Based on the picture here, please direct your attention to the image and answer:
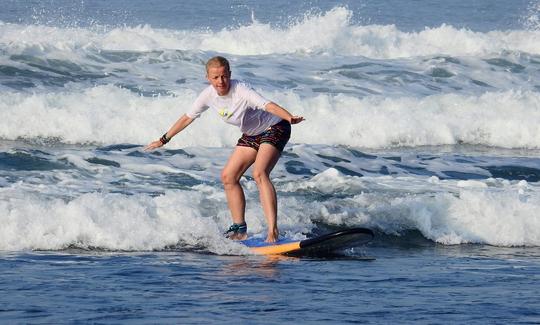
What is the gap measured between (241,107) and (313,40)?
757 inches

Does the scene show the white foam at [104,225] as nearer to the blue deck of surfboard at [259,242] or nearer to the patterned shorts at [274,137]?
the blue deck of surfboard at [259,242]

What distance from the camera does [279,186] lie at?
40.5 ft

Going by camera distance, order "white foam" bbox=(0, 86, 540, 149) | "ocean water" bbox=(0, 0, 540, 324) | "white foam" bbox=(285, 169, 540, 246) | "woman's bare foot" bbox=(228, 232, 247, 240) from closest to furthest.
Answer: "ocean water" bbox=(0, 0, 540, 324)
"woman's bare foot" bbox=(228, 232, 247, 240)
"white foam" bbox=(285, 169, 540, 246)
"white foam" bbox=(0, 86, 540, 149)

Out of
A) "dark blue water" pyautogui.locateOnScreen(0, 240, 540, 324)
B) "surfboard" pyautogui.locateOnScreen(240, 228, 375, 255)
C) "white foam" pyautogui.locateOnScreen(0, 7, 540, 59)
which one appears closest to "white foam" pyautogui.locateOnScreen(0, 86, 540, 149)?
"white foam" pyautogui.locateOnScreen(0, 7, 540, 59)

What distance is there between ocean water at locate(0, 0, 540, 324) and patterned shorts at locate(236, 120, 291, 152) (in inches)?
38.1

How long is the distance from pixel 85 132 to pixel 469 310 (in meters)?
10.8

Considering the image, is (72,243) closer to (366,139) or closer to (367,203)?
(367,203)

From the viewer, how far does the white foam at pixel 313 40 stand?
2581 centimetres

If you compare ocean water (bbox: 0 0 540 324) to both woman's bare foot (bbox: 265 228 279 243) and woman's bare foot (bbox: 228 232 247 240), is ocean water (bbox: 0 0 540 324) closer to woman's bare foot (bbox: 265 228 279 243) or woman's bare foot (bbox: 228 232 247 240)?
woman's bare foot (bbox: 228 232 247 240)

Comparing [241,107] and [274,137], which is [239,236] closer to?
[274,137]

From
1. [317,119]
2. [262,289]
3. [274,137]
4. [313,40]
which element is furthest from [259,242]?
[313,40]

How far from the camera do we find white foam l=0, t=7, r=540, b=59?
25.8 m

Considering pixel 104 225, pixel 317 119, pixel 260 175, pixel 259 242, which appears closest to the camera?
pixel 260 175

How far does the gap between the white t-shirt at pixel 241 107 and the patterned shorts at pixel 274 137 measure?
0.13 ft
